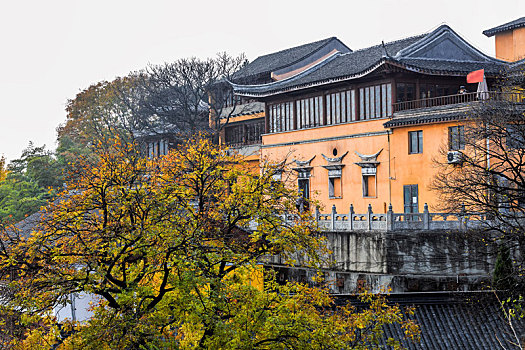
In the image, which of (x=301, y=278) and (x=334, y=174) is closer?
(x=301, y=278)

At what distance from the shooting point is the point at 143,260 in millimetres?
12914

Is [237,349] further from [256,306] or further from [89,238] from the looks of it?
[89,238]

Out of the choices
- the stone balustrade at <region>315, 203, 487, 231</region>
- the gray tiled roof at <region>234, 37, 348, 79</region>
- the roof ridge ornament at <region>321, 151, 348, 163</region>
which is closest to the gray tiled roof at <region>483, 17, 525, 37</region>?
the gray tiled roof at <region>234, 37, 348, 79</region>

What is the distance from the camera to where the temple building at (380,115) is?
28.7 metres

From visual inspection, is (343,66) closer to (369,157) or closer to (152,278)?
(369,157)

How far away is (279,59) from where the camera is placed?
42.1 meters

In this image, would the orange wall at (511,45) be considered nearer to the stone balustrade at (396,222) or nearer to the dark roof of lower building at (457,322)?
the stone balustrade at (396,222)

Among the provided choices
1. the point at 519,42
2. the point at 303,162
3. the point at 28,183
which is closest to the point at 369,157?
the point at 303,162

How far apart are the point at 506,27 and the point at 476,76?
906cm

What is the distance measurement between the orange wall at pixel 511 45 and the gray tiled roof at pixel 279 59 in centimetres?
1033

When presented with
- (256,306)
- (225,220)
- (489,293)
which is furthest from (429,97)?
(256,306)

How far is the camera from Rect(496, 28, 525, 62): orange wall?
114 feet

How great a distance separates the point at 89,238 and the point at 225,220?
11.5 feet

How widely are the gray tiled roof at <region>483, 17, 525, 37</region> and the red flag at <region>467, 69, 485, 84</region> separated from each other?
28.0ft
